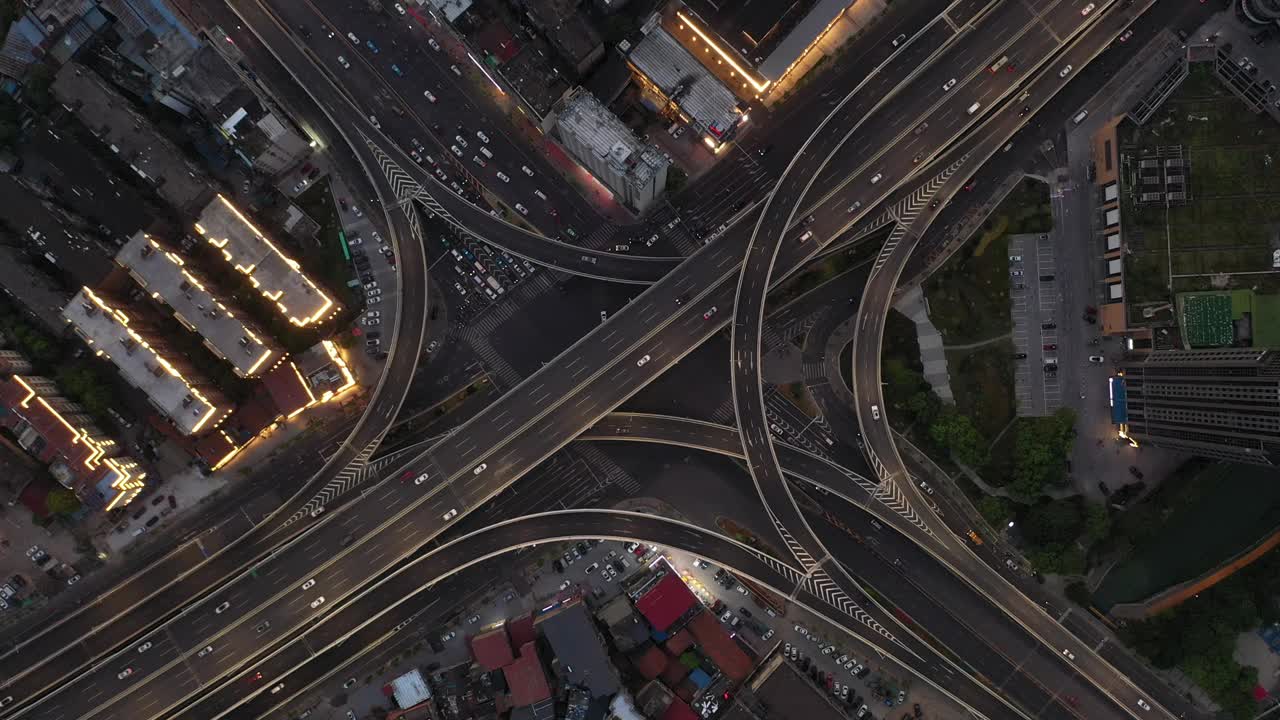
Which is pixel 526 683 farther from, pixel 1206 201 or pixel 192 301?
pixel 1206 201

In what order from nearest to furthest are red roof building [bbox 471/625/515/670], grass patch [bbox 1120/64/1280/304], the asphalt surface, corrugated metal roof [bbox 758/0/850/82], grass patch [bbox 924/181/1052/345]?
grass patch [bbox 1120/64/1280/304] → red roof building [bbox 471/625/515/670] → the asphalt surface → corrugated metal roof [bbox 758/0/850/82] → grass patch [bbox 924/181/1052/345]

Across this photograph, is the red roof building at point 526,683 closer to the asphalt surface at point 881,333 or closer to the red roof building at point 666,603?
the red roof building at point 666,603

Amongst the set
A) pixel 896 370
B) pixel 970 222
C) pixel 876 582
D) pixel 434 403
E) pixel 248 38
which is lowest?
pixel 876 582

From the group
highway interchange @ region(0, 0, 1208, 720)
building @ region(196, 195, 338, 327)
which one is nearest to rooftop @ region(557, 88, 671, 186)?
highway interchange @ region(0, 0, 1208, 720)

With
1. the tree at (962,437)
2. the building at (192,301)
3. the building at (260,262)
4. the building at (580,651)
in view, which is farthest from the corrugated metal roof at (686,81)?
the building at (580,651)

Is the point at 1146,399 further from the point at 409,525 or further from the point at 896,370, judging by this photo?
the point at 409,525

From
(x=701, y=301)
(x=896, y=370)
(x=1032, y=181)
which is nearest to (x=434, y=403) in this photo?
(x=701, y=301)

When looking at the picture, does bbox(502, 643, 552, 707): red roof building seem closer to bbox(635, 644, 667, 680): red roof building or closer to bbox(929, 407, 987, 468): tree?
bbox(635, 644, 667, 680): red roof building
